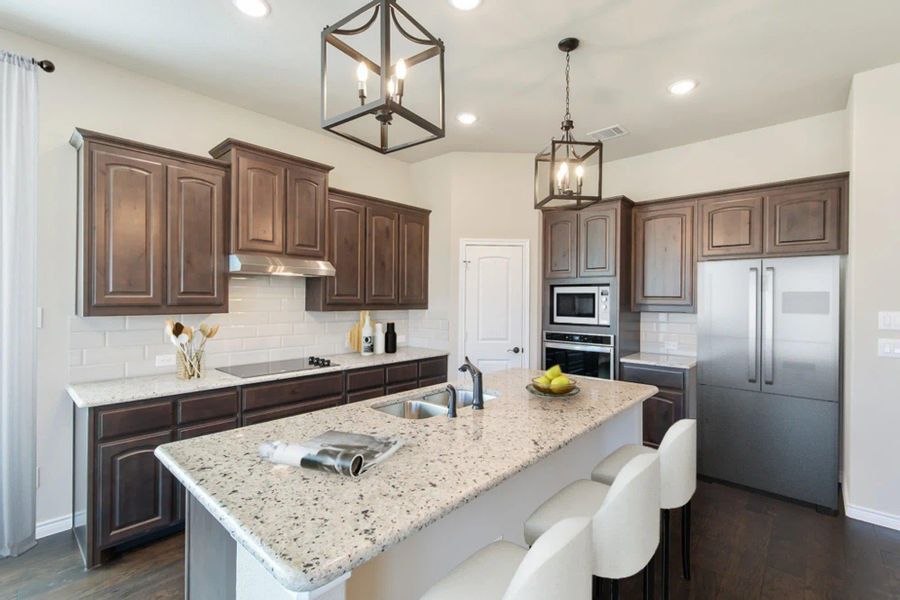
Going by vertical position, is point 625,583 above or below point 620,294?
below

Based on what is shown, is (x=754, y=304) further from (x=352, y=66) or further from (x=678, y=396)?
(x=352, y=66)

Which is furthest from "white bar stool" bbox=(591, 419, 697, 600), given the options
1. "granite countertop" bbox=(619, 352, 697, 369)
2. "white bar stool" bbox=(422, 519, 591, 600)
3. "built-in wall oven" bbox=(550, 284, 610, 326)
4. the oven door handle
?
"built-in wall oven" bbox=(550, 284, 610, 326)

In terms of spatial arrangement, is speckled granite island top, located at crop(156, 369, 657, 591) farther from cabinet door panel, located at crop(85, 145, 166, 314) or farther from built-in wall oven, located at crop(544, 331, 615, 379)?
built-in wall oven, located at crop(544, 331, 615, 379)

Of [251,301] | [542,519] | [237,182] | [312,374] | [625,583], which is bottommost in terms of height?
[625,583]

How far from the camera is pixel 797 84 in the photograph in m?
2.99

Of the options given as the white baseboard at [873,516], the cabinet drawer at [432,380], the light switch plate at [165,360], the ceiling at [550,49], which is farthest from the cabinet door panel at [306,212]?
the white baseboard at [873,516]

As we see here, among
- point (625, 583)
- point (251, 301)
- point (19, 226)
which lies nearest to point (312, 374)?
point (251, 301)

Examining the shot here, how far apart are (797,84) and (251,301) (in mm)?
4318

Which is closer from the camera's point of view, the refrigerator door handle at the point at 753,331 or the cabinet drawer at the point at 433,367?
the refrigerator door handle at the point at 753,331

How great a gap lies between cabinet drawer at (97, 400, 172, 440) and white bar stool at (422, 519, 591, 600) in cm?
209

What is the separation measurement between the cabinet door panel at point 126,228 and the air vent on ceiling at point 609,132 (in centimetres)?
338

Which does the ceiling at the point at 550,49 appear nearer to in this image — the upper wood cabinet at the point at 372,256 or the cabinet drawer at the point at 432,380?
the upper wood cabinet at the point at 372,256

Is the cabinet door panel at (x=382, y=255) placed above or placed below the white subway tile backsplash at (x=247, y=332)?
above

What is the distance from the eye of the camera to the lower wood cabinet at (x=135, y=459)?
7.51 feet
